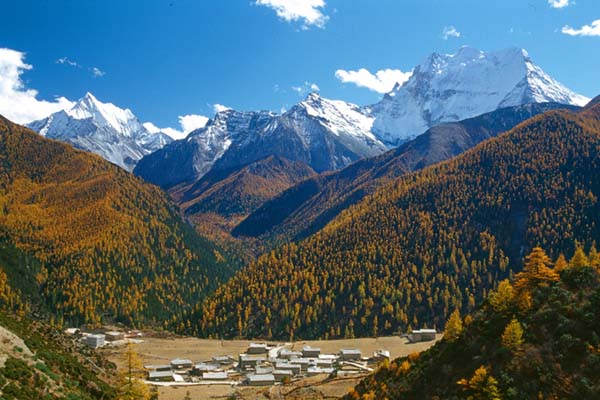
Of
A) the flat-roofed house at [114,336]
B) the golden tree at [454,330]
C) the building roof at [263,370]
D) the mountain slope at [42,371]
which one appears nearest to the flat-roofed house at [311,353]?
the building roof at [263,370]

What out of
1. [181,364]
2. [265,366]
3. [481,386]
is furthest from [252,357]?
[481,386]

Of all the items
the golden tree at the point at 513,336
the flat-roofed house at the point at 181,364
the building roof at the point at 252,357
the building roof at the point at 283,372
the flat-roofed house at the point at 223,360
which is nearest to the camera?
the golden tree at the point at 513,336

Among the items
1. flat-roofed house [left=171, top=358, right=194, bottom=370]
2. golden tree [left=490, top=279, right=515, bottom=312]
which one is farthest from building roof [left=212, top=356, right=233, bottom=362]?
golden tree [left=490, top=279, right=515, bottom=312]

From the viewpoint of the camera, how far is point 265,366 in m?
144

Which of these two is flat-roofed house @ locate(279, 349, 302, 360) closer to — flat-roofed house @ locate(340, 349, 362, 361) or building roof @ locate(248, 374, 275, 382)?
flat-roofed house @ locate(340, 349, 362, 361)

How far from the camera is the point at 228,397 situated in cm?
11256

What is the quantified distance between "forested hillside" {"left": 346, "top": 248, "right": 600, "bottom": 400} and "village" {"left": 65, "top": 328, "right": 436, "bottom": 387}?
49.4m

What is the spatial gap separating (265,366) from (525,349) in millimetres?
88984

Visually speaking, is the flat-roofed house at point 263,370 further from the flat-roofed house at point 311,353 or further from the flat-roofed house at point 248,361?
the flat-roofed house at point 311,353

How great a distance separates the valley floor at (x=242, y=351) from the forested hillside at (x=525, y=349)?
32586 millimetres

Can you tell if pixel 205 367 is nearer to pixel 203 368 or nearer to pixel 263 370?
pixel 203 368

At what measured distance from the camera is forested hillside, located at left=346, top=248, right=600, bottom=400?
59938 millimetres

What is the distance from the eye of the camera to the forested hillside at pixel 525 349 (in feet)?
197

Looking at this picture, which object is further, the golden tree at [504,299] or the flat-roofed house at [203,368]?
the flat-roofed house at [203,368]
